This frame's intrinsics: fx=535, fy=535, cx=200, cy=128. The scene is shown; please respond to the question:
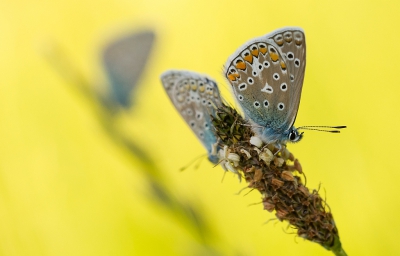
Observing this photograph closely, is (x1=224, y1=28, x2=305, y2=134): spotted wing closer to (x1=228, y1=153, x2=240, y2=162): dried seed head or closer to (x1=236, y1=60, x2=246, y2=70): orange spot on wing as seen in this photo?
(x1=236, y1=60, x2=246, y2=70): orange spot on wing

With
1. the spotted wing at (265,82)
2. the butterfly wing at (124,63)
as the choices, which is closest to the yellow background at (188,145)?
the butterfly wing at (124,63)

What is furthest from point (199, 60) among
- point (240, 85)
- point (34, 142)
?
point (240, 85)

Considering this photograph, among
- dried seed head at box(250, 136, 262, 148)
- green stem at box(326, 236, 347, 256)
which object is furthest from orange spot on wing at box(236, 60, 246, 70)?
green stem at box(326, 236, 347, 256)

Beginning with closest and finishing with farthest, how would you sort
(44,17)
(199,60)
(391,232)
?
1. (391,232)
2. (199,60)
3. (44,17)

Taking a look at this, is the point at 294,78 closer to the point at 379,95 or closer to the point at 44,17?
the point at 379,95

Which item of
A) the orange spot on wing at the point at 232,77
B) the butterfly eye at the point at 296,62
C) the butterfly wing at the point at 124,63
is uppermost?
the butterfly wing at the point at 124,63

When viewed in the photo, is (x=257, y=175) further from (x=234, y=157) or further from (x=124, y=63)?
(x=124, y=63)

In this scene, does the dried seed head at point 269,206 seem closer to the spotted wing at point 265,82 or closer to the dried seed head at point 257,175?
the dried seed head at point 257,175
